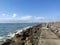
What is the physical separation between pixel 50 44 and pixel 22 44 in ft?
9.96

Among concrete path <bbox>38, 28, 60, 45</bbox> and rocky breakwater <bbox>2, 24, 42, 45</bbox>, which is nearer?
concrete path <bbox>38, 28, 60, 45</bbox>

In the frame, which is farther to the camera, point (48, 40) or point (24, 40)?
point (24, 40)

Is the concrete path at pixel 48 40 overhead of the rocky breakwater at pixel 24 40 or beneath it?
overhead

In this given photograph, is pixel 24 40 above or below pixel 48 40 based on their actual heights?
below

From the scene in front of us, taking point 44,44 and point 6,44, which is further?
point 6,44

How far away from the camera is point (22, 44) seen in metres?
6.82

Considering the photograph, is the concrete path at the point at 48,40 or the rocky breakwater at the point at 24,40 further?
the rocky breakwater at the point at 24,40

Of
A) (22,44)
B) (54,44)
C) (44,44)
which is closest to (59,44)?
(54,44)

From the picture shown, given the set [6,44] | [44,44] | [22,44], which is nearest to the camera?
[44,44]

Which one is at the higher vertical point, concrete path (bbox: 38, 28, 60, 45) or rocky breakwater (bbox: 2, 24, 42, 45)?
concrete path (bbox: 38, 28, 60, 45)

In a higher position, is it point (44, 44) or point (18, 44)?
point (44, 44)

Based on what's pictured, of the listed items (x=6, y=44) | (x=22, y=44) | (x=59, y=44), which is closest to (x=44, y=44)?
(x=59, y=44)

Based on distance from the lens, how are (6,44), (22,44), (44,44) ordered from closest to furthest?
1. (44,44)
2. (22,44)
3. (6,44)

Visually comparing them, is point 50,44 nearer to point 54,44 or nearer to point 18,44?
point 54,44
